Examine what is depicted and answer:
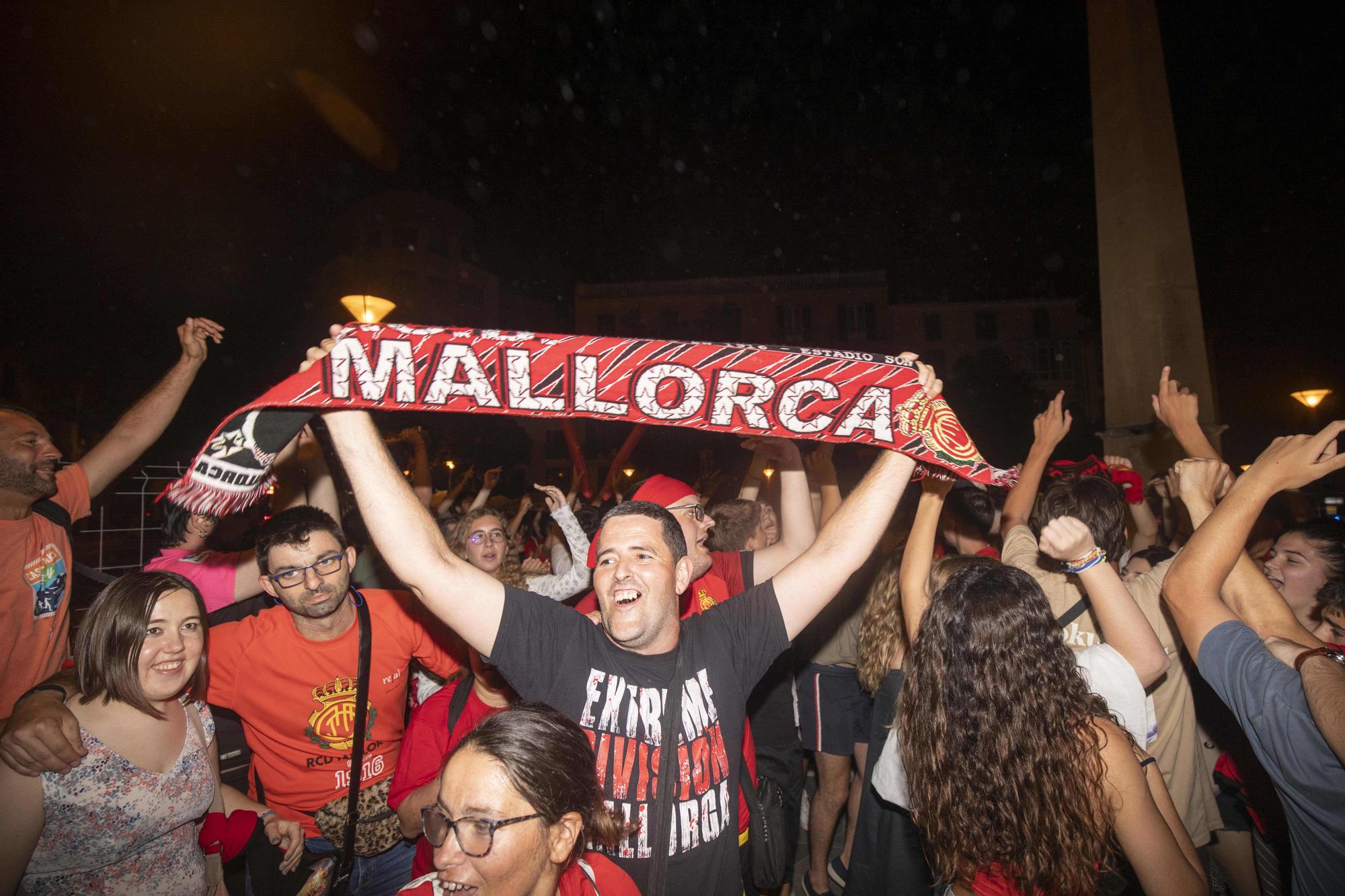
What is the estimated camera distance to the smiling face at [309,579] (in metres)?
3.03

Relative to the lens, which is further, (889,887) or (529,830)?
(889,887)

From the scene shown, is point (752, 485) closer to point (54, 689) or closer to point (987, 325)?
point (54, 689)

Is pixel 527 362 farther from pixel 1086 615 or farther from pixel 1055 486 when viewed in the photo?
pixel 1086 615

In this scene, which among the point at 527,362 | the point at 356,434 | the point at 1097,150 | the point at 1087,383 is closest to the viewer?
the point at 356,434

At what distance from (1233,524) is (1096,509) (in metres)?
1.00

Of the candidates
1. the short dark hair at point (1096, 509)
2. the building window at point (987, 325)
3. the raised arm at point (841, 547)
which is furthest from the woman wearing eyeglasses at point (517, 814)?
the building window at point (987, 325)

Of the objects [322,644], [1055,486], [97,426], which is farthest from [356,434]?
[97,426]

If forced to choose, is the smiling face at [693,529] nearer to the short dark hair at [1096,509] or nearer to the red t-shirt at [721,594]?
the red t-shirt at [721,594]

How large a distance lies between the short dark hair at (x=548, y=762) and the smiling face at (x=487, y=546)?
2.74m

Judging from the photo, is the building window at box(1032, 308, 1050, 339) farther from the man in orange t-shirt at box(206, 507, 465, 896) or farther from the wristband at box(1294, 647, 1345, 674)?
the man in orange t-shirt at box(206, 507, 465, 896)

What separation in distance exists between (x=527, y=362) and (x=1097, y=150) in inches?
325

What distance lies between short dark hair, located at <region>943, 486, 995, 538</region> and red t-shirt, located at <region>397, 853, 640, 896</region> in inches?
144

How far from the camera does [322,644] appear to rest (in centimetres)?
313

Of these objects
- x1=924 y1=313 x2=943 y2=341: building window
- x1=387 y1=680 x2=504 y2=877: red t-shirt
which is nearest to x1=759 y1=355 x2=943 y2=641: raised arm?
x1=387 y1=680 x2=504 y2=877: red t-shirt
